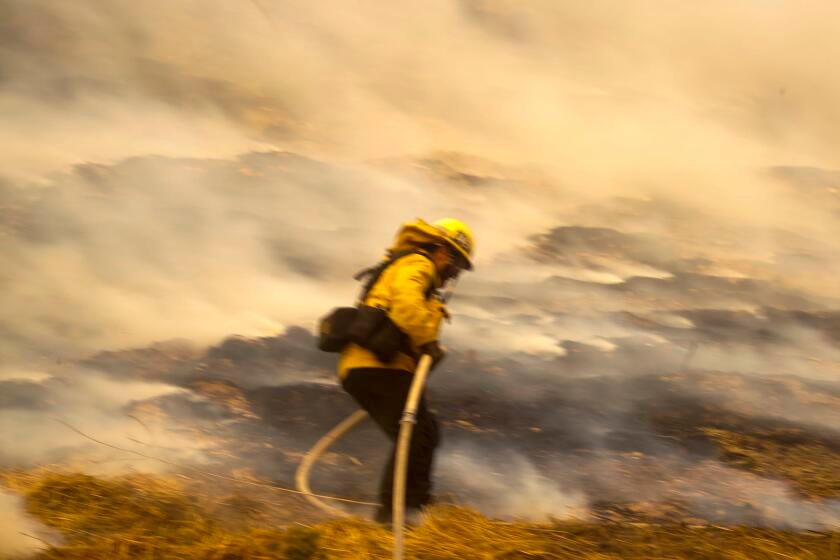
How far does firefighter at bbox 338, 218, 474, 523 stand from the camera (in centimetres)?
401

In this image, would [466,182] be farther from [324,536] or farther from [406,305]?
[324,536]

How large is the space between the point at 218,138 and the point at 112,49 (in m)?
0.92

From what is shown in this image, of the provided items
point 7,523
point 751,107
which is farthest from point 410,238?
point 751,107

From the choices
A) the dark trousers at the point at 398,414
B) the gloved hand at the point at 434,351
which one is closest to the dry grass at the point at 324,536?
the dark trousers at the point at 398,414

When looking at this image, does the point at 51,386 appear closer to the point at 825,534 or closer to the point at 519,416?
the point at 519,416

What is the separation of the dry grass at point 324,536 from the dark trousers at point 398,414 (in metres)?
0.16

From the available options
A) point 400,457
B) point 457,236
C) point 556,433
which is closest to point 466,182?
point 556,433

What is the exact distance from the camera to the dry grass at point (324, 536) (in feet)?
12.3

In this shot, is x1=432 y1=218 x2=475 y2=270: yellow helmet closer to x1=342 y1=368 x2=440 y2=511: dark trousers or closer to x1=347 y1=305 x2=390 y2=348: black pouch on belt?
x1=347 y1=305 x2=390 y2=348: black pouch on belt

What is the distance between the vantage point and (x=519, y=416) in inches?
226

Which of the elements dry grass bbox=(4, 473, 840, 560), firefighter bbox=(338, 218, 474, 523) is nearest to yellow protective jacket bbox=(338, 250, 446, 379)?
firefighter bbox=(338, 218, 474, 523)

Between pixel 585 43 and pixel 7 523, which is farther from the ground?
pixel 585 43

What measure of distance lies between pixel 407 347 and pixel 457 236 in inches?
23.1

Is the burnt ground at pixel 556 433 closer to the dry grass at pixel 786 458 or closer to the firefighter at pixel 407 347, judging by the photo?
the dry grass at pixel 786 458
